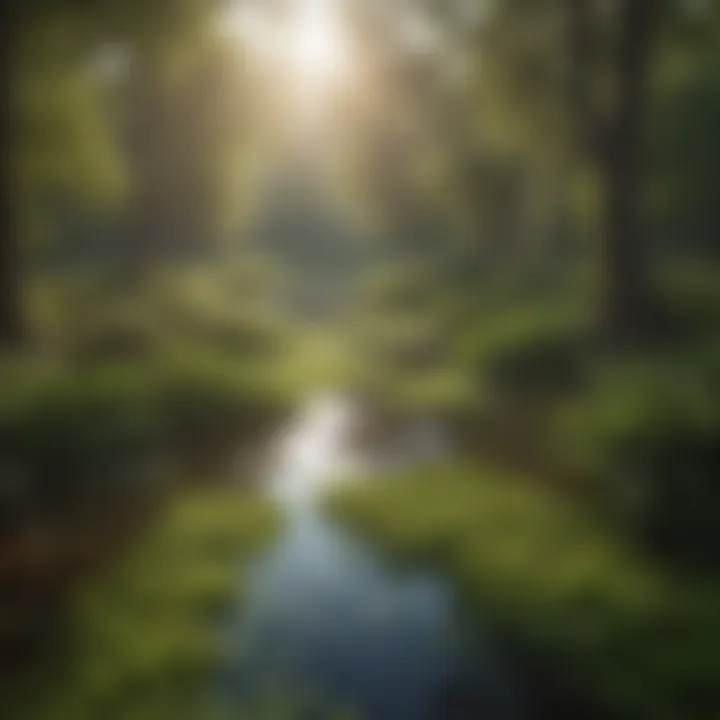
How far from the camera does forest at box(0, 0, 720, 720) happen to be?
2494 millimetres

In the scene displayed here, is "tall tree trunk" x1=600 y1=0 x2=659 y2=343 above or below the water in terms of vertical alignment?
above

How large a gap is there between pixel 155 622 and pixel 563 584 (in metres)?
1.06

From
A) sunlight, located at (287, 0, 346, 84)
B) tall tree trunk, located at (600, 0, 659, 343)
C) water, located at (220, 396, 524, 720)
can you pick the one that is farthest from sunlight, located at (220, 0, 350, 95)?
water, located at (220, 396, 524, 720)

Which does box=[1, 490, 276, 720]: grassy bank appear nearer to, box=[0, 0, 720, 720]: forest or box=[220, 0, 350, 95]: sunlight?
box=[0, 0, 720, 720]: forest

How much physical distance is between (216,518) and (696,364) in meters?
1.37

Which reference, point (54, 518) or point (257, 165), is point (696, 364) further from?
point (54, 518)

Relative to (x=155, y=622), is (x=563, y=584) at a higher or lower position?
lower

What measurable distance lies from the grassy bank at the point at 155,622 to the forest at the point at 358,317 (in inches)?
0.5

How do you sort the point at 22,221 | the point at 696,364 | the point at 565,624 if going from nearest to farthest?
the point at 565,624 → the point at 696,364 → the point at 22,221

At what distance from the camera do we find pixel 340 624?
241 cm

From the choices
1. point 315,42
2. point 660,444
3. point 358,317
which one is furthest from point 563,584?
point 315,42

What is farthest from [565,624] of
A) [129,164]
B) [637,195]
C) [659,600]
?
[129,164]

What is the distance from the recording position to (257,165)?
9.04 ft

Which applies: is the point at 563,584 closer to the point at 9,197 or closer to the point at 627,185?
the point at 627,185
